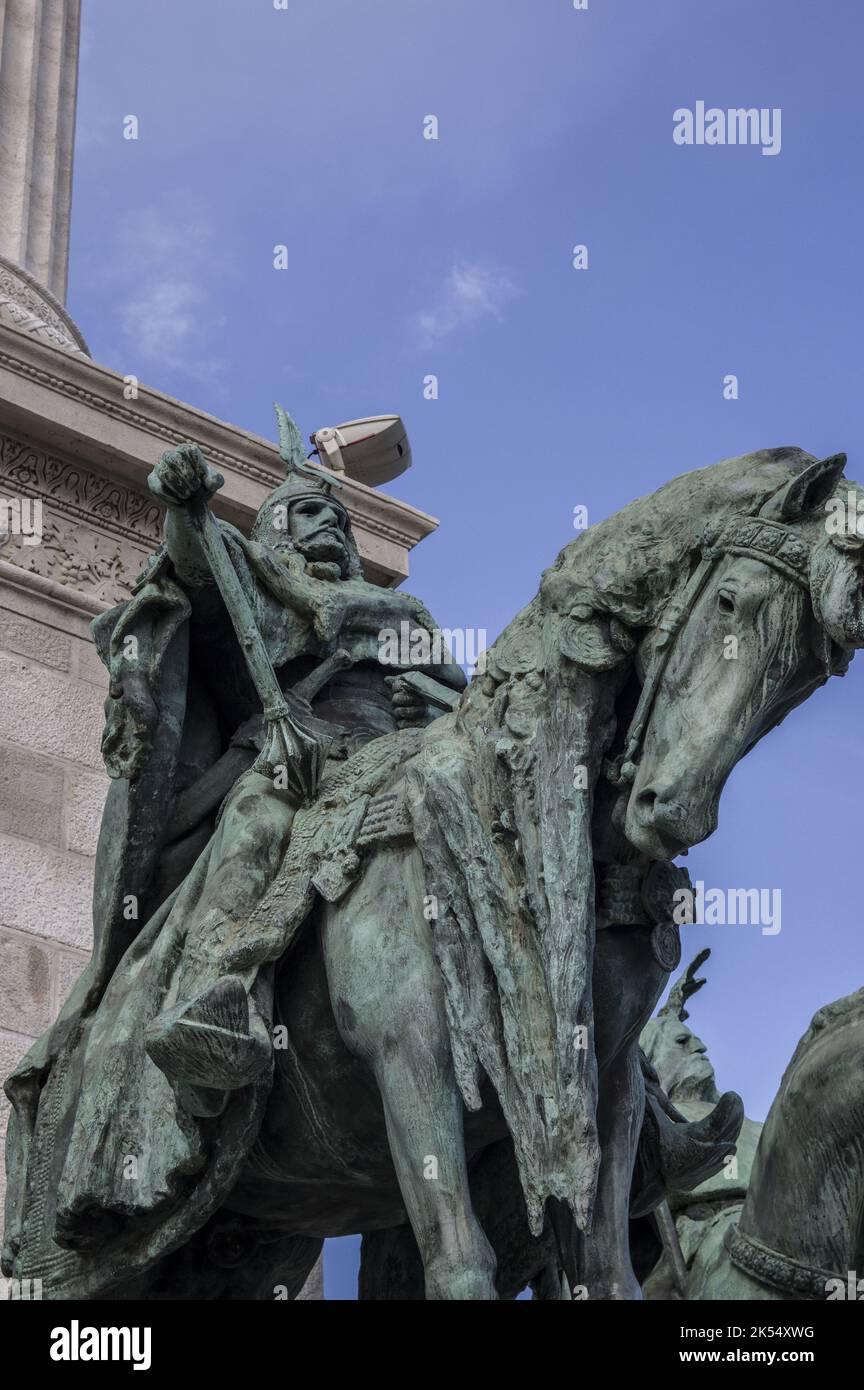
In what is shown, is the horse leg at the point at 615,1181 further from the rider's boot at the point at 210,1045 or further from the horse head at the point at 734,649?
the rider's boot at the point at 210,1045

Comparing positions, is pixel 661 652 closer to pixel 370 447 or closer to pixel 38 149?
pixel 370 447

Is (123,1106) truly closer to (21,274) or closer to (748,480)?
(748,480)

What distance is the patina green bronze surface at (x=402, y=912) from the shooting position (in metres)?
5.50

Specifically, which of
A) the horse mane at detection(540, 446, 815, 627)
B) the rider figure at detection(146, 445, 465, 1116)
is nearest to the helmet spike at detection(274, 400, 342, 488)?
the rider figure at detection(146, 445, 465, 1116)

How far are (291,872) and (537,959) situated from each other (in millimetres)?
860

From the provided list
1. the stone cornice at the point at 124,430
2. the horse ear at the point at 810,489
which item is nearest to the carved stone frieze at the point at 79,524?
the stone cornice at the point at 124,430

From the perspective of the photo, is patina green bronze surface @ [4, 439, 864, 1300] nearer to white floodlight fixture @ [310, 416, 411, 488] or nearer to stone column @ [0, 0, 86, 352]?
white floodlight fixture @ [310, 416, 411, 488]

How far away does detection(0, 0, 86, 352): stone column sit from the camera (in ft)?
36.0

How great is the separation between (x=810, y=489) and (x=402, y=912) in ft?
4.85

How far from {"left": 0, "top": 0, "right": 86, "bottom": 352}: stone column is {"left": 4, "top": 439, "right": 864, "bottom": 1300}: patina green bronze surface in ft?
14.7

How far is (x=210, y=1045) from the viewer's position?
568 cm
